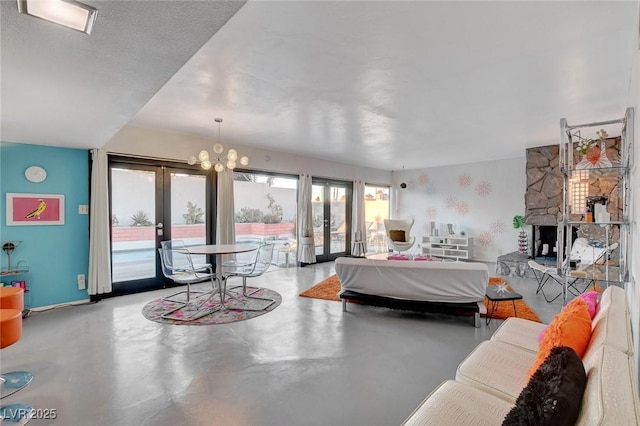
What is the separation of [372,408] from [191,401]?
1.28 metres

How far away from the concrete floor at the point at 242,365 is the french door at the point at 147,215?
101 cm

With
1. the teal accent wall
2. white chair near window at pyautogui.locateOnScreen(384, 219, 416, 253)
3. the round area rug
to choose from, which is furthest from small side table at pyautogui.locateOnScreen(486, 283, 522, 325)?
the teal accent wall

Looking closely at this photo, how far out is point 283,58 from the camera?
8.84ft

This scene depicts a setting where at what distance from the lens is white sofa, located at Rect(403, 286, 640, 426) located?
2.87 feet

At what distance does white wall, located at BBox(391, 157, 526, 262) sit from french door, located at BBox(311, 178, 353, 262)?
221cm

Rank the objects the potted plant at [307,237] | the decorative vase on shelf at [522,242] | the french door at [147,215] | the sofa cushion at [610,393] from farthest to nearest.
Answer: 1. the potted plant at [307,237]
2. the decorative vase on shelf at [522,242]
3. the french door at [147,215]
4. the sofa cushion at [610,393]

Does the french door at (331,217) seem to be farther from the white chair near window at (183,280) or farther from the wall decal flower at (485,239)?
the white chair near window at (183,280)

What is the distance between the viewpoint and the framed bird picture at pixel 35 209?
405 cm

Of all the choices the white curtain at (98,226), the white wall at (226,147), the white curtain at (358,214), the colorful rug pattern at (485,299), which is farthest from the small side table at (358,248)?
the white curtain at (98,226)

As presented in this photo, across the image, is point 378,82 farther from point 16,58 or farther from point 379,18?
point 16,58

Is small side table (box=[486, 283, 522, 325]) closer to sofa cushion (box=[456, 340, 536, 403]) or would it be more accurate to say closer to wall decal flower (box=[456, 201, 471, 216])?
sofa cushion (box=[456, 340, 536, 403])

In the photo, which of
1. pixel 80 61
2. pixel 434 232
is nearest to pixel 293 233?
pixel 434 232

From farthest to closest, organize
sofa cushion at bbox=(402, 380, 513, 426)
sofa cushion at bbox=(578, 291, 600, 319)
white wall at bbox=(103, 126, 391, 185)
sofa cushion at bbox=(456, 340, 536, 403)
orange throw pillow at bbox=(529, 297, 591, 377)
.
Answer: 1. white wall at bbox=(103, 126, 391, 185)
2. sofa cushion at bbox=(578, 291, 600, 319)
3. sofa cushion at bbox=(456, 340, 536, 403)
4. orange throw pillow at bbox=(529, 297, 591, 377)
5. sofa cushion at bbox=(402, 380, 513, 426)

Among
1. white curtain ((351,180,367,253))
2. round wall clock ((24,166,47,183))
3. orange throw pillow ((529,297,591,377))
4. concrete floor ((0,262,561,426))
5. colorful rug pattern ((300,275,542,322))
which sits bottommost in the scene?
concrete floor ((0,262,561,426))
